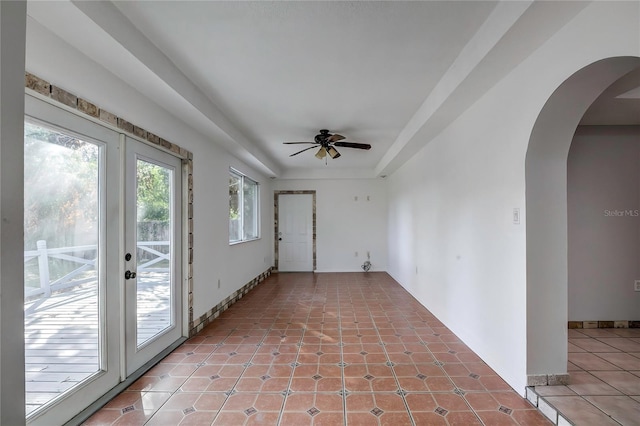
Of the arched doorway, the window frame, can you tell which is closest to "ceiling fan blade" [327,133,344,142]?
the window frame

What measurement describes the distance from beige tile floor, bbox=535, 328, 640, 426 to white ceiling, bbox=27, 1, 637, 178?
224 cm

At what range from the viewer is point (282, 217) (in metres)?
7.06

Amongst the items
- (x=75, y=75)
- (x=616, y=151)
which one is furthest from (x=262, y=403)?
(x=616, y=151)

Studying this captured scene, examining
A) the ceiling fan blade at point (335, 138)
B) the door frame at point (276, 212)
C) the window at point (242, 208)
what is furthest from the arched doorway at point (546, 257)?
the door frame at point (276, 212)

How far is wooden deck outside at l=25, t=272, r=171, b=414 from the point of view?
159 cm

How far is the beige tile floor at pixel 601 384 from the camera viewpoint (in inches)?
66.8

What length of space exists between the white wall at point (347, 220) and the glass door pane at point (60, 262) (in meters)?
5.14

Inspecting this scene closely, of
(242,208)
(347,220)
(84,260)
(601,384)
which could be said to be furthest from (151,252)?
(347,220)

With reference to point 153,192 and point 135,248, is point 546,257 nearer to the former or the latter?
point 135,248

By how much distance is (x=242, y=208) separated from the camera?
537cm

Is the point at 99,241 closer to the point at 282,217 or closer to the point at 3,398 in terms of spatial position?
the point at 3,398

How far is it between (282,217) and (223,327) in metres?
3.85

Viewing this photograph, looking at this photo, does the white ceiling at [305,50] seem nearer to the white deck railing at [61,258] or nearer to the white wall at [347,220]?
the white deck railing at [61,258]

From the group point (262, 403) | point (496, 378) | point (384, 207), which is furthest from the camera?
point (384, 207)
